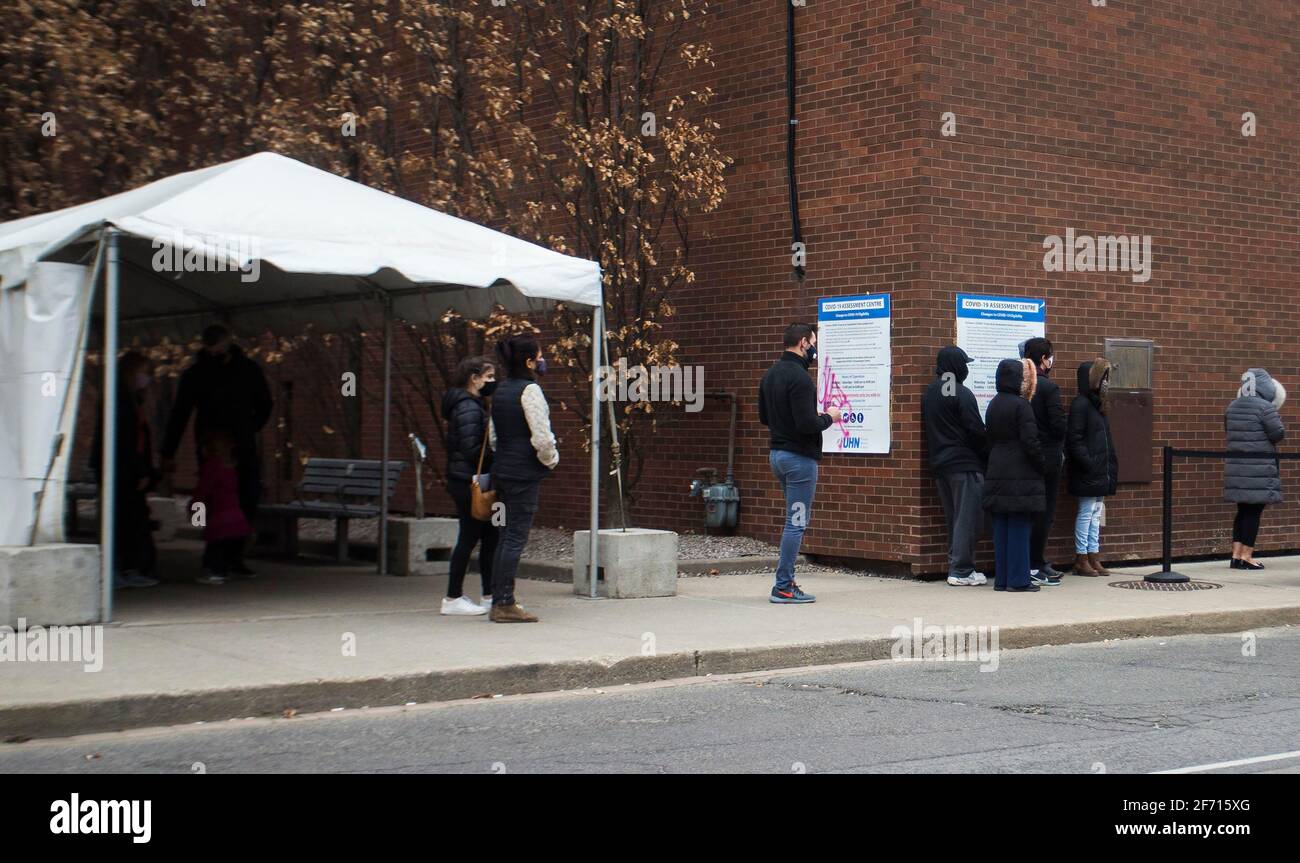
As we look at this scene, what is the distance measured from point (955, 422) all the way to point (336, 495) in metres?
6.67

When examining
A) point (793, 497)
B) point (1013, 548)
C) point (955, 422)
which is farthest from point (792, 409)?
point (1013, 548)

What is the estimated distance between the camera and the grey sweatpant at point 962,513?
13242 millimetres

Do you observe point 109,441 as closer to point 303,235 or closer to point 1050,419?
point 303,235

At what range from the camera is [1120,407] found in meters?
15.1

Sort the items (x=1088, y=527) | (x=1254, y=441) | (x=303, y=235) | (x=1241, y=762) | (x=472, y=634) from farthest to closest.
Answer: (x=1254, y=441)
(x=1088, y=527)
(x=303, y=235)
(x=472, y=634)
(x=1241, y=762)

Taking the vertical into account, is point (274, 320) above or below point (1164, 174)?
below

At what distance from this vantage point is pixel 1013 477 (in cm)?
1294

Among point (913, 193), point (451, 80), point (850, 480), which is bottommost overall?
point (850, 480)

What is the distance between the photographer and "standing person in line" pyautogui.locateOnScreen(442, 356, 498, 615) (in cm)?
1089

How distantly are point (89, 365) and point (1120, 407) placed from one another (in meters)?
13.3

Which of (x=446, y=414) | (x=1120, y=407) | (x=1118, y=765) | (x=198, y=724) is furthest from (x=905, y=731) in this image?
(x=1120, y=407)

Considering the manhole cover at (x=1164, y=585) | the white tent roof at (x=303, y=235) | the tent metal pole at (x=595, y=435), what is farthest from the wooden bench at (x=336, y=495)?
the manhole cover at (x=1164, y=585)

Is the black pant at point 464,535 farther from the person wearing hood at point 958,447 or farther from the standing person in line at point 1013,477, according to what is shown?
the standing person in line at point 1013,477

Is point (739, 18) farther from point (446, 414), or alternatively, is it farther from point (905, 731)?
point (905, 731)
